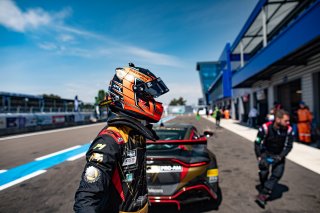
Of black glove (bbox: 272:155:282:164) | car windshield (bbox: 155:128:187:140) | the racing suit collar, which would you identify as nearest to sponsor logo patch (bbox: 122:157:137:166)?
the racing suit collar

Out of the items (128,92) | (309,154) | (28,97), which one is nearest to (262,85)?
(309,154)

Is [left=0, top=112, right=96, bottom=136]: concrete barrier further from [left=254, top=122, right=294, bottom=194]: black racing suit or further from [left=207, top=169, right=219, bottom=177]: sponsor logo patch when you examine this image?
[left=254, top=122, right=294, bottom=194]: black racing suit

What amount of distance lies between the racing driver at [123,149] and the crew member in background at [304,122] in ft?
32.0

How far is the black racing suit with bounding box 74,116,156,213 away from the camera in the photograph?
1.16m

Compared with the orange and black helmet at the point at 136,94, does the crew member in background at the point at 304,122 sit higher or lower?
lower

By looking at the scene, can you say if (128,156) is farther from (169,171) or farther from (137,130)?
(169,171)

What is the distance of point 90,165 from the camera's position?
120 cm

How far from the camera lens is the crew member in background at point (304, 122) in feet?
30.2

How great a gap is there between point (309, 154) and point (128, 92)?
8234 millimetres

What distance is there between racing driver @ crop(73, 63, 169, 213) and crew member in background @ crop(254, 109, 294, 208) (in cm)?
289

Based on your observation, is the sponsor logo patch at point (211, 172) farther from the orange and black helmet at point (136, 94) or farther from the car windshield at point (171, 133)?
the orange and black helmet at point (136, 94)

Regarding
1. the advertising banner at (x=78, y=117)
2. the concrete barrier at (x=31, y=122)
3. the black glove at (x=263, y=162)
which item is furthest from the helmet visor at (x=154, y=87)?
the advertising banner at (x=78, y=117)

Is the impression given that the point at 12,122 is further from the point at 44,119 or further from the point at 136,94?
the point at 136,94

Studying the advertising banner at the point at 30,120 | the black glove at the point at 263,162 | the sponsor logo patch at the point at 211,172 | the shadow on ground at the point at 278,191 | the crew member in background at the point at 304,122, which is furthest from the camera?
the advertising banner at the point at 30,120
